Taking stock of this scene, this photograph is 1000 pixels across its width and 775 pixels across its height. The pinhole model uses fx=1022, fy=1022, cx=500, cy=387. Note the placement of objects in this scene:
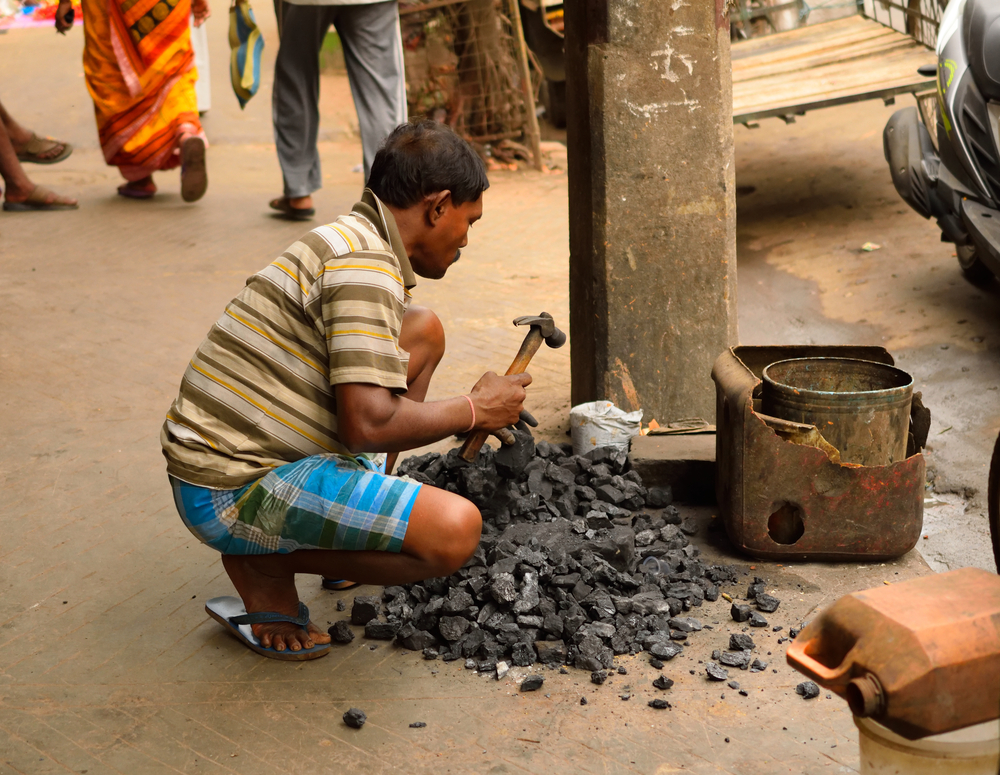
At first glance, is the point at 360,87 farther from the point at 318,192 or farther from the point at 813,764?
the point at 813,764

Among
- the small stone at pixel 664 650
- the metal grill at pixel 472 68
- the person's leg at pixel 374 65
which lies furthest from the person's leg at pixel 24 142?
the small stone at pixel 664 650

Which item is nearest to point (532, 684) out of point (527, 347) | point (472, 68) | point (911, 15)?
point (527, 347)

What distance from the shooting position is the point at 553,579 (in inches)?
108

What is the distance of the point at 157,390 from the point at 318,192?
340 centimetres

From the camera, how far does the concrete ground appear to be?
7.40 ft

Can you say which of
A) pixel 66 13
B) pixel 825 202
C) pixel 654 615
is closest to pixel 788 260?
pixel 825 202

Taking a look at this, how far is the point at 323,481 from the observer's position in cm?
236

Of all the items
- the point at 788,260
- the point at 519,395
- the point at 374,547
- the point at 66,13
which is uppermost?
the point at 66,13

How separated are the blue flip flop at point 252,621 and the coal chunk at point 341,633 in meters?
0.05

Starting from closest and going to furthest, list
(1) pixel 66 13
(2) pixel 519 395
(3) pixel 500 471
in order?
(2) pixel 519 395 < (3) pixel 500 471 < (1) pixel 66 13

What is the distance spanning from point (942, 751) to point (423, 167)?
1591mm

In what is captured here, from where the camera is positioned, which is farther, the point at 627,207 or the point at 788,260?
the point at 788,260

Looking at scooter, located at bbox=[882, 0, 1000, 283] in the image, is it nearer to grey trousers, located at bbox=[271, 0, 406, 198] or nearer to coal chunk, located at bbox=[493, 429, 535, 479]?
coal chunk, located at bbox=[493, 429, 535, 479]

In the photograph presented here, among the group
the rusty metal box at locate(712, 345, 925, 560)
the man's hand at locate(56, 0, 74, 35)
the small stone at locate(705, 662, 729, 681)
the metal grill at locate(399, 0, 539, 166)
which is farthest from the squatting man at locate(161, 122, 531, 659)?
the metal grill at locate(399, 0, 539, 166)
